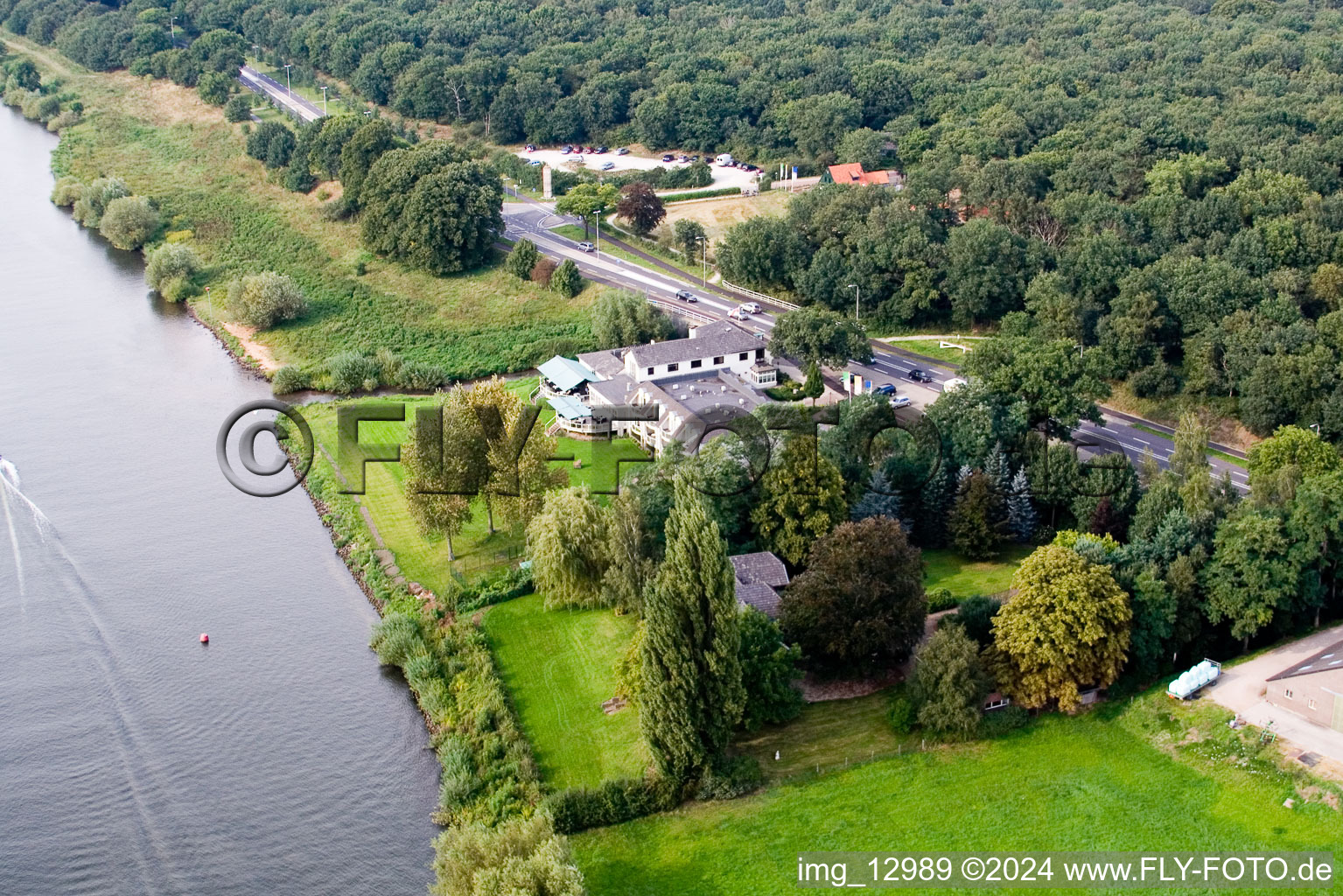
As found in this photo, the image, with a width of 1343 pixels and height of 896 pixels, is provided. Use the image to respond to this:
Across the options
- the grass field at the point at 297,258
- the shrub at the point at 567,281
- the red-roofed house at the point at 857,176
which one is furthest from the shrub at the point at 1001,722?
the red-roofed house at the point at 857,176

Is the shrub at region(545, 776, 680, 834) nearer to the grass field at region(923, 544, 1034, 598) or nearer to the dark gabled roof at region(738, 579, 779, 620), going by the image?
the dark gabled roof at region(738, 579, 779, 620)

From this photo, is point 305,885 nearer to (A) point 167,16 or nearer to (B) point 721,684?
(B) point 721,684

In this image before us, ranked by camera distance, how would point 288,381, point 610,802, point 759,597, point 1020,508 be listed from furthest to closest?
point 288,381 < point 1020,508 < point 759,597 < point 610,802

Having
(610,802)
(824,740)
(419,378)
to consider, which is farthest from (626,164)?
(610,802)

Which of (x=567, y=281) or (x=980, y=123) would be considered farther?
(x=980, y=123)

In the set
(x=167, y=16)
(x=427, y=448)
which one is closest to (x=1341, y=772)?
(x=427, y=448)

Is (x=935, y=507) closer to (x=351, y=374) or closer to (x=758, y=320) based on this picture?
(x=758, y=320)

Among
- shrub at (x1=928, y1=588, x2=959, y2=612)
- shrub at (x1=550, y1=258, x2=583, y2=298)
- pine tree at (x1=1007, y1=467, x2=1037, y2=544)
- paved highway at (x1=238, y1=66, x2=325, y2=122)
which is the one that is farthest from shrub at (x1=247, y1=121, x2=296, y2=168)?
shrub at (x1=928, y1=588, x2=959, y2=612)
